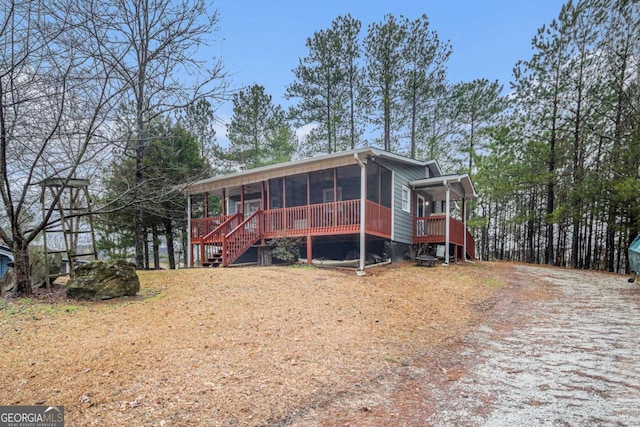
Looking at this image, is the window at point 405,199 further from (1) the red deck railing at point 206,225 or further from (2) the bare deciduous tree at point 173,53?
(2) the bare deciduous tree at point 173,53

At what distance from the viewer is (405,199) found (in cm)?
1370

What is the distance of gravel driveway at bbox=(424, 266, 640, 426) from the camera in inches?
111

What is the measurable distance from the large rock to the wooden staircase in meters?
4.60

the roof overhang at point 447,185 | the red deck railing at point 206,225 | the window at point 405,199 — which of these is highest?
the roof overhang at point 447,185

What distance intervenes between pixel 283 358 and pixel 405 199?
10.8 m

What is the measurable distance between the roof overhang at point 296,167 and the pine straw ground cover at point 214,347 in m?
4.32

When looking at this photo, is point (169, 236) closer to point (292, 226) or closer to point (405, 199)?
point (292, 226)

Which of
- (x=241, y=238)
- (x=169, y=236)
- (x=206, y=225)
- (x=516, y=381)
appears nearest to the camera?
(x=516, y=381)

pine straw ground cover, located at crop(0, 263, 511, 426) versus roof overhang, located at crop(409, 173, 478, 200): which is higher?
roof overhang, located at crop(409, 173, 478, 200)

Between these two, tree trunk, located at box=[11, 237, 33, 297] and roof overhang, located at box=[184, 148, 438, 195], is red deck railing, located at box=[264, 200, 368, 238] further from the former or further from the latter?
tree trunk, located at box=[11, 237, 33, 297]

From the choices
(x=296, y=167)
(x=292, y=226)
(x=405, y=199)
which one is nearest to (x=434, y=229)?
(x=405, y=199)

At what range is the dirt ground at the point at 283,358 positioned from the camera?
289 cm

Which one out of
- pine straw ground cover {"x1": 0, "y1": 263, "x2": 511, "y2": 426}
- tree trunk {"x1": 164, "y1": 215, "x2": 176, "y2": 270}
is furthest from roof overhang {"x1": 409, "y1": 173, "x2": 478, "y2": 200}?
tree trunk {"x1": 164, "y1": 215, "x2": 176, "y2": 270}

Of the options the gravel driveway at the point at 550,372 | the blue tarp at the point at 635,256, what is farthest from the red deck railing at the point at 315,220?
the blue tarp at the point at 635,256
